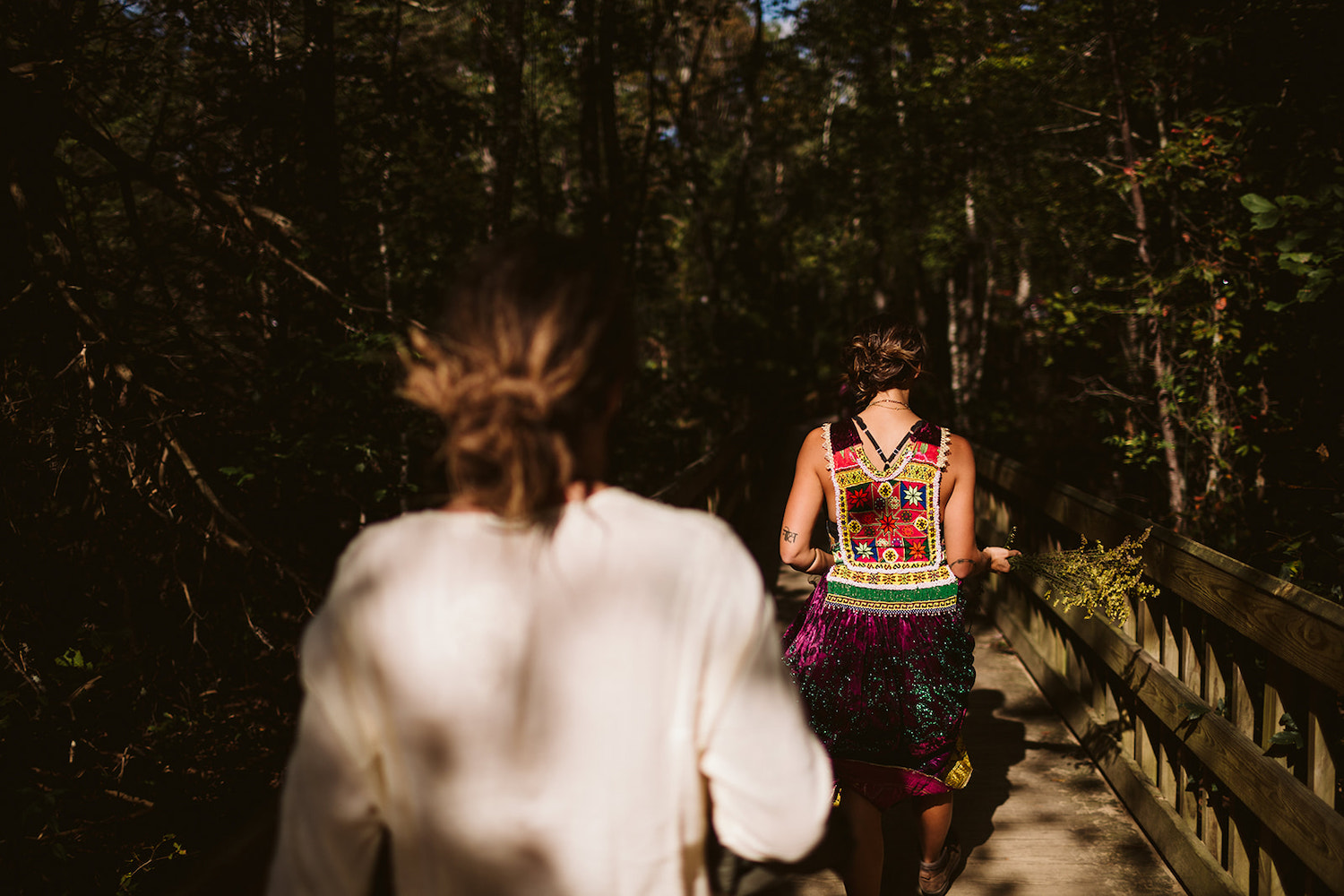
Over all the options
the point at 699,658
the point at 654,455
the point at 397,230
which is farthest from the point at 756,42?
the point at 699,658

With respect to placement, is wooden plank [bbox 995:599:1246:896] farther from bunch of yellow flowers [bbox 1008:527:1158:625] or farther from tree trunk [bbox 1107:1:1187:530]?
tree trunk [bbox 1107:1:1187:530]

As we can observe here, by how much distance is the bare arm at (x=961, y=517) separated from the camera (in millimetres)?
3344

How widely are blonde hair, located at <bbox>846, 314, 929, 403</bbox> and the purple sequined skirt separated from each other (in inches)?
32.3

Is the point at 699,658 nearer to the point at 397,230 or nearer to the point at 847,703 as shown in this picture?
the point at 847,703

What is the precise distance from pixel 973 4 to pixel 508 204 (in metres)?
7.07

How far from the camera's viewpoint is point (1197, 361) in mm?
6594

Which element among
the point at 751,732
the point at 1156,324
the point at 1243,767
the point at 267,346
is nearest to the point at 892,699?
the point at 1243,767

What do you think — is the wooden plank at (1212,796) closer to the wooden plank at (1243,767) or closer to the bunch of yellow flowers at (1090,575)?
the wooden plank at (1243,767)

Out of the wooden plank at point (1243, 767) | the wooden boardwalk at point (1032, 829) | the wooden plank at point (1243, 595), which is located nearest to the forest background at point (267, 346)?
the wooden plank at point (1243, 595)

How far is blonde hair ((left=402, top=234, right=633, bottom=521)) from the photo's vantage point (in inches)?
46.4

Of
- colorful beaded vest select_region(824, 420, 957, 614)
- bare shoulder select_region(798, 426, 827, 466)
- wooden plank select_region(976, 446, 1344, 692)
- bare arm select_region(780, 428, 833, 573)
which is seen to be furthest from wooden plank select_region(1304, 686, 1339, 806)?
bare shoulder select_region(798, 426, 827, 466)

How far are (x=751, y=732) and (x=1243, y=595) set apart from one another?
8.38 feet

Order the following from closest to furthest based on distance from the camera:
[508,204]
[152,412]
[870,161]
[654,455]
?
[152,412] < [508,204] < [654,455] < [870,161]

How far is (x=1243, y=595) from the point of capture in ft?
10.2
